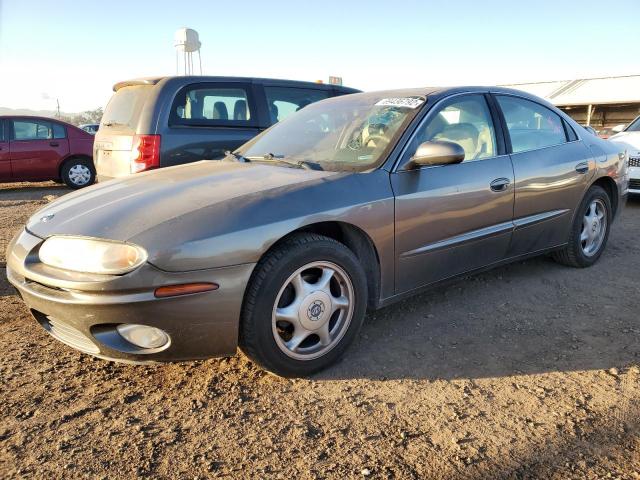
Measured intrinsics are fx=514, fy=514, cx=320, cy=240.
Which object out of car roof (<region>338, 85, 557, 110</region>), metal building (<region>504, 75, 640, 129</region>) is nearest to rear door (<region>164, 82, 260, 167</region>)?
car roof (<region>338, 85, 557, 110</region>)

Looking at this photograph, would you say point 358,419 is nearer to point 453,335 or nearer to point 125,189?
point 453,335

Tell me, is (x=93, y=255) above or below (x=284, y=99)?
below

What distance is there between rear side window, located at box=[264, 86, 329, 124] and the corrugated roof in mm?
15587

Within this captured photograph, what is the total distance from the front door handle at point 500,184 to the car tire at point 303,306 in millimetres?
1172

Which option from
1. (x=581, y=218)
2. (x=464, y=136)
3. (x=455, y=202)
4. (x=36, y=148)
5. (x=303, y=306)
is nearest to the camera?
(x=303, y=306)

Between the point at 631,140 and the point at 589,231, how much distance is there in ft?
13.3

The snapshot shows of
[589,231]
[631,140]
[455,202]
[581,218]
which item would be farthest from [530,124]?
[631,140]

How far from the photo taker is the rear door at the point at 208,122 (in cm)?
499

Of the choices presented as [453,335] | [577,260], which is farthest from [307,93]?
[453,335]

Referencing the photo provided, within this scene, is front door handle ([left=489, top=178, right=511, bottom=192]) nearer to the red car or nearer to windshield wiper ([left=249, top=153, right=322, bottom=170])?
windshield wiper ([left=249, top=153, right=322, bottom=170])

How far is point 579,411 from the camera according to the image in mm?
2205

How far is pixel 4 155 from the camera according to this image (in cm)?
930

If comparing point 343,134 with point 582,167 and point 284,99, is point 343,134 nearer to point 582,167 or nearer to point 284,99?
point 582,167

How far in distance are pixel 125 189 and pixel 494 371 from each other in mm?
2140
